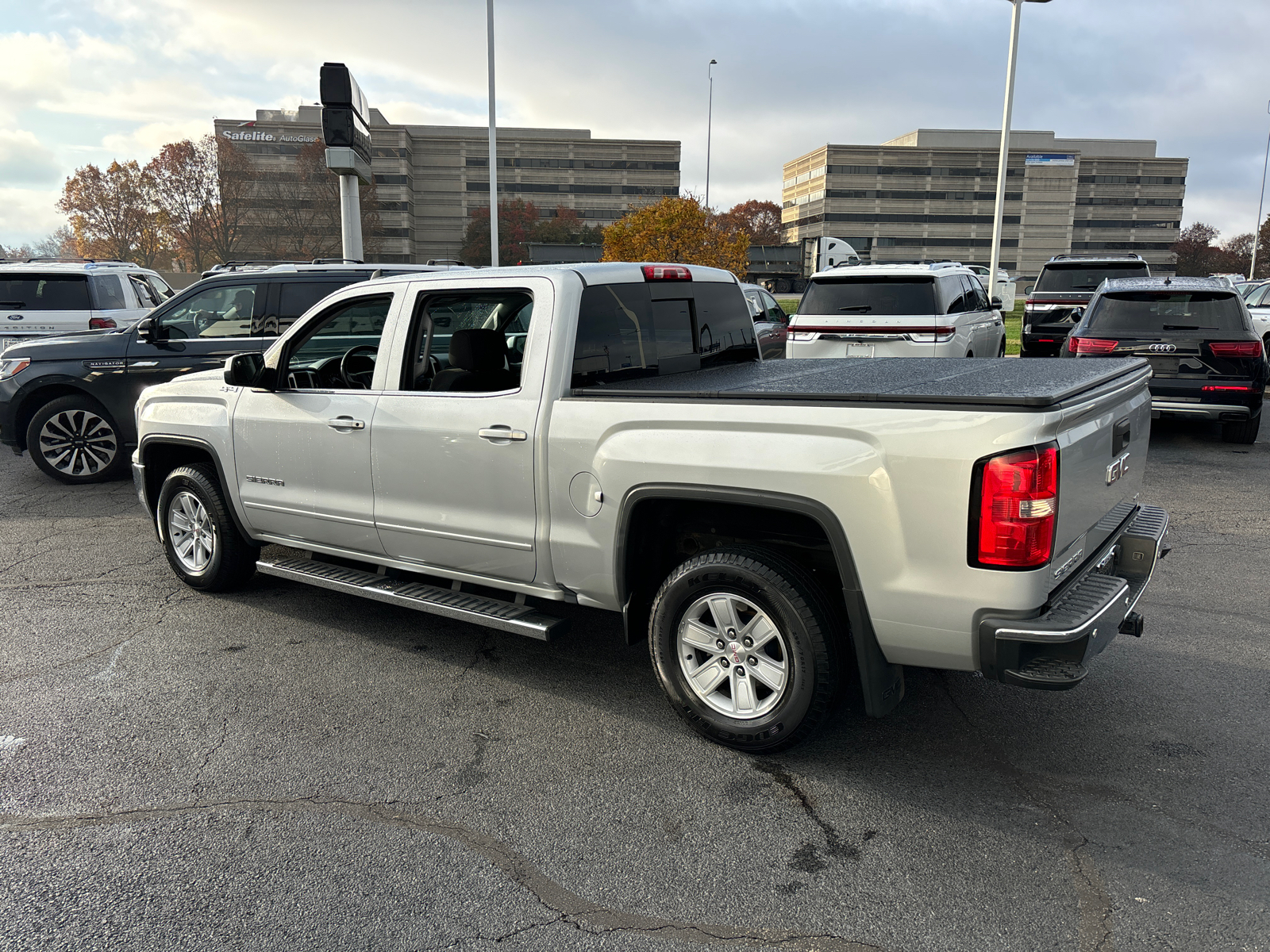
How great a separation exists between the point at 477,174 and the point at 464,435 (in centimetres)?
10835

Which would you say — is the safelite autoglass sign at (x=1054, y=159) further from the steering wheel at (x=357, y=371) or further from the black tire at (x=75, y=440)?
the steering wheel at (x=357, y=371)

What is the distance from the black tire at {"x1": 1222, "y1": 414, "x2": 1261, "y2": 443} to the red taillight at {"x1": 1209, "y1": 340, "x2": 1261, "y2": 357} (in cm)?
106

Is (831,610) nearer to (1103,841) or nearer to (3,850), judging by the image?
(1103,841)

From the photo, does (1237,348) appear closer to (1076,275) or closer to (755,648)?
(1076,275)

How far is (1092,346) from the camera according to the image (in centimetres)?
991

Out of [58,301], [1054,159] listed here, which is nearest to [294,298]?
[58,301]

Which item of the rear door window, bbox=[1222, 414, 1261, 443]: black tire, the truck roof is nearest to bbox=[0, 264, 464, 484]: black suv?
the rear door window

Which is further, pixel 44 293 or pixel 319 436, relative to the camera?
pixel 44 293

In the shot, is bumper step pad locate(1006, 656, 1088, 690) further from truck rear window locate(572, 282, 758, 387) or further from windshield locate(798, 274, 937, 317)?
windshield locate(798, 274, 937, 317)

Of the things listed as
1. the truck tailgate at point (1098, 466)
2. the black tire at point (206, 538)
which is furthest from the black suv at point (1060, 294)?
the black tire at point (206, 538)

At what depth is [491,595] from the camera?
4621 millimetres

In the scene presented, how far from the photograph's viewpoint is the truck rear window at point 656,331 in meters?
4.07

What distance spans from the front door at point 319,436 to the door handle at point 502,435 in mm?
810

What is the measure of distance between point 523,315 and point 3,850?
287 cm
